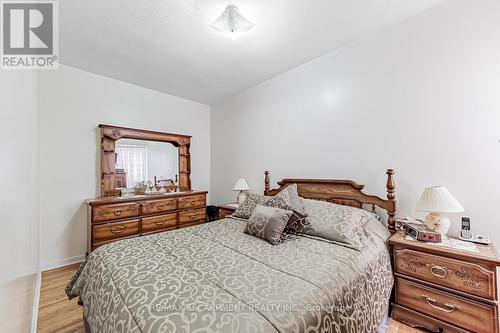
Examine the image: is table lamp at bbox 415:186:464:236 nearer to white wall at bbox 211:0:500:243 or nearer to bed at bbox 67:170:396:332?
white wall at bbox 211:0:500:243

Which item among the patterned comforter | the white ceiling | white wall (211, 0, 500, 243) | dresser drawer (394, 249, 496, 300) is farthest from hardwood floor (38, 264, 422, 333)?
the white ceiling

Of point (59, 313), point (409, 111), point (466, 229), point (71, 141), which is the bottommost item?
point (59, 313)

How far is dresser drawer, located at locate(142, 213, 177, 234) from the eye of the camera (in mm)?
3074

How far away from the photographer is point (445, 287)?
1.58 meters

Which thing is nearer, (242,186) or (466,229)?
(466,229)

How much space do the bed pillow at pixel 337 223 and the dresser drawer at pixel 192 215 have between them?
2241 mm

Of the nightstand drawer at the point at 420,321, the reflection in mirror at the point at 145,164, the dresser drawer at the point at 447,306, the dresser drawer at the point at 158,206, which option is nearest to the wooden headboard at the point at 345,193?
the dresser drawer at the point at 447,306

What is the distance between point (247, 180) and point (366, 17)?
267cm

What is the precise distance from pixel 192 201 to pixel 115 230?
3.97 ft

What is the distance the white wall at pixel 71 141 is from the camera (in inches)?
105

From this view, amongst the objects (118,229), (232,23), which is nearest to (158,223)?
(118,229)

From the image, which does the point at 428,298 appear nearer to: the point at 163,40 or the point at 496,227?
the point at 496,227

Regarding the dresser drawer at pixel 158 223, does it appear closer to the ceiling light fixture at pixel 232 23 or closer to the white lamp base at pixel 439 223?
the ceiling light fixture at pixel 232 23

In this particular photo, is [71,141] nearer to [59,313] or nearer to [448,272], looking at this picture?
[59,313]
